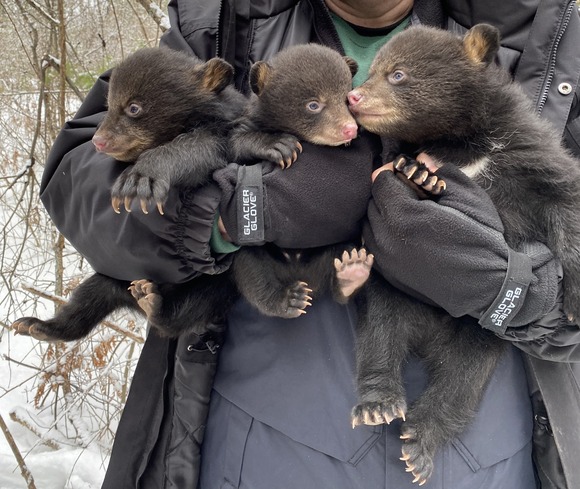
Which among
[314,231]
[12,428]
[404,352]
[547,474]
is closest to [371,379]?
[404,352]

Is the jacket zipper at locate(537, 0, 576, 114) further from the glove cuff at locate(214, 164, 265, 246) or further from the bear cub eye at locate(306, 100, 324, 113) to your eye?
the glove cuff at locate(214, 164, 265, 246)

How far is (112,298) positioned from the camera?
2.65 m

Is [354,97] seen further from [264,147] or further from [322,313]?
[322,313]

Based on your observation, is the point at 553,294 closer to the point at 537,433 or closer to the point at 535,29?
the point at 537,433

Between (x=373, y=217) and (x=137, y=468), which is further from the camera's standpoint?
(x=137, y=468)

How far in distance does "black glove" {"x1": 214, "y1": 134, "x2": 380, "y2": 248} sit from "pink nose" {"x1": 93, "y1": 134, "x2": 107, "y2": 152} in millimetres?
Result: 488

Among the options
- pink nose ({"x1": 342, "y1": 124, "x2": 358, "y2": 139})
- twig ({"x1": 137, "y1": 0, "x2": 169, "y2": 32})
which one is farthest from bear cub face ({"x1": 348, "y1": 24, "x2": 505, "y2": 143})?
twig ({"x1": 137, "y1": 0, "x2": 169, "y2": 32})

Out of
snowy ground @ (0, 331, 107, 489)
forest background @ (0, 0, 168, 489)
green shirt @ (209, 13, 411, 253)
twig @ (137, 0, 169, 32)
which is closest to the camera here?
green shirt @ (209, 13, 411, 253)

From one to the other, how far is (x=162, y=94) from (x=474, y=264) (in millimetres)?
1472

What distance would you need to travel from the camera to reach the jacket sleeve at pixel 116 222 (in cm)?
204

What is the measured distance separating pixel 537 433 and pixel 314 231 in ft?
3.77

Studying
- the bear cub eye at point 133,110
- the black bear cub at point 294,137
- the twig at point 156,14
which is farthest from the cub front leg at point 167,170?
the twig at point 156,14

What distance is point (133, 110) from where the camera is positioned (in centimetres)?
242

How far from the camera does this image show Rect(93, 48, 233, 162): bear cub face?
240 centimetres
